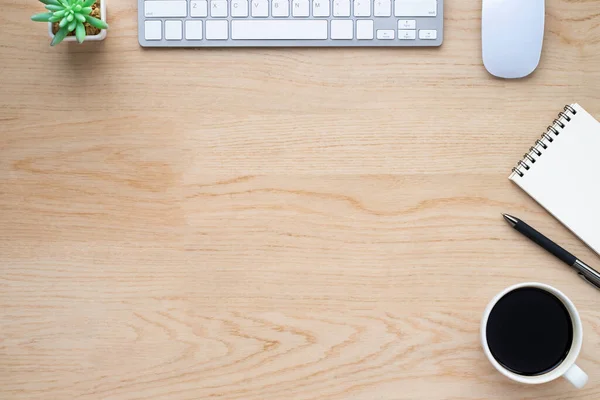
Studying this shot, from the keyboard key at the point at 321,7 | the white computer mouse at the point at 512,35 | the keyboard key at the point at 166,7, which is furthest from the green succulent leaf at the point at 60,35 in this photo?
the white computer mouse at the point at 512,35

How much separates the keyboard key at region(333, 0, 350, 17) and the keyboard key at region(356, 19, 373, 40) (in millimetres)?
20

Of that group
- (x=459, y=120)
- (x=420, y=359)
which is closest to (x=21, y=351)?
(x=420, y=359)

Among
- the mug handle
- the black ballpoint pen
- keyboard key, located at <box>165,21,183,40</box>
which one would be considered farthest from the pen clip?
keyboard key, located at <box>165,21,183,40</box>

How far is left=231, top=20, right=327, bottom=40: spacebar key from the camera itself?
739 millimetres

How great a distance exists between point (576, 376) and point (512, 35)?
0.42 metres

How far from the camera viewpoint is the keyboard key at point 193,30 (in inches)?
29.1

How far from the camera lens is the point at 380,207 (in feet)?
2.47

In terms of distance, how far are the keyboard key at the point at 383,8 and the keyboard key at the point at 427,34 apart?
5cm

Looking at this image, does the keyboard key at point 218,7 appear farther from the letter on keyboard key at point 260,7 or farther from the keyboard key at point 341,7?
the keyboard key at point 341,7

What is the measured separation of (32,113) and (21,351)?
1.02ft

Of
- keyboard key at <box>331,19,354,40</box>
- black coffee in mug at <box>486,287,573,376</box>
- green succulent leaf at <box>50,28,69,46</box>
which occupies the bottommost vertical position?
black coffee in mug at <box>486,287,573,376</box>

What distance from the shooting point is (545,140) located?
0.74 m

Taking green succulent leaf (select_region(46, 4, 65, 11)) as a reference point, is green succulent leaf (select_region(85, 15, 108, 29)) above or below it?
below

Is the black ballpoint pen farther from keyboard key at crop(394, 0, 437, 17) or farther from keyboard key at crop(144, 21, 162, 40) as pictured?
keyboard key at crop(144, 21, 162, 40)
